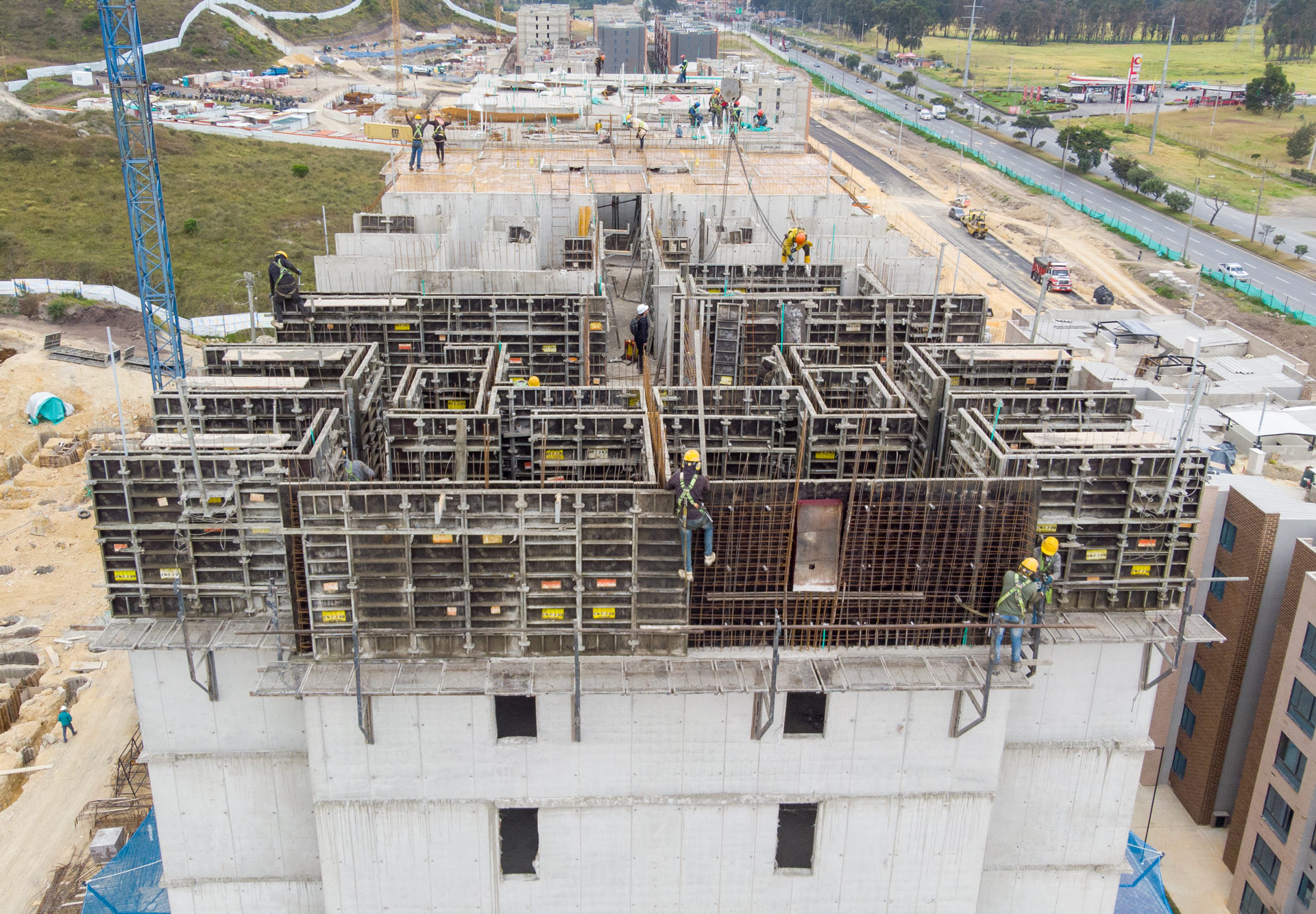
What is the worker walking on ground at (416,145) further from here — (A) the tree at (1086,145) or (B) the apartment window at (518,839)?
(A) the tree at (1086,145)

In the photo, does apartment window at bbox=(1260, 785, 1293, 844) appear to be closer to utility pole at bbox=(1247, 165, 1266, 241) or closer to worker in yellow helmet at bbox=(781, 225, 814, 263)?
worker in yellow helmet at bbox=(781, 225, 814, 263)

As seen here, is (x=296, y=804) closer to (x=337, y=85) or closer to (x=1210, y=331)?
(x=1210, y=331)

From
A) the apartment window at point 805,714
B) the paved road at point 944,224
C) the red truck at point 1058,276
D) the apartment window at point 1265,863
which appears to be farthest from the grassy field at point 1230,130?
the apartment window at point 805,714

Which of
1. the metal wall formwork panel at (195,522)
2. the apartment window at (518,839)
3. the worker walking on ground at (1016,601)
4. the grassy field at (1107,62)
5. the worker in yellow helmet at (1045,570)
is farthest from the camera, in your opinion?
the grassy field at (1107,62)

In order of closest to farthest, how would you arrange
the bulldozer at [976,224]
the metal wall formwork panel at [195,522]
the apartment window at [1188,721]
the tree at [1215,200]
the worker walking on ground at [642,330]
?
the metal wall formwork panel at [195,522], the worker walking on ground at [642,330], the apartment window at [1188,721], the bulldozer at [976,224], the tree at [1215,200]

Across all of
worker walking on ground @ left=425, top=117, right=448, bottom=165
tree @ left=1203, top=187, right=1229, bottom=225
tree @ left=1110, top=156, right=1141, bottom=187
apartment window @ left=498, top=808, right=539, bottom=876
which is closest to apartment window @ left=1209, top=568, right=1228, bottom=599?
apartment window @ left=498, top=808, right=539, bottom=876

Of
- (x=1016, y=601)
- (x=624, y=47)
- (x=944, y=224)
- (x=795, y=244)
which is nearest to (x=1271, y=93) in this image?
(x=944, y=224)

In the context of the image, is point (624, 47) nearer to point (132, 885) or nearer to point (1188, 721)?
point (1188, 721)
